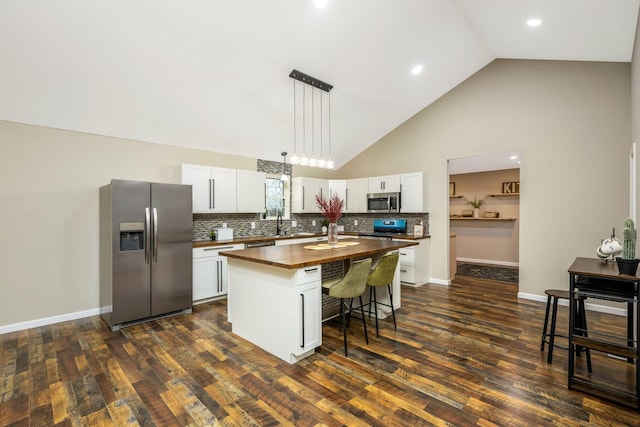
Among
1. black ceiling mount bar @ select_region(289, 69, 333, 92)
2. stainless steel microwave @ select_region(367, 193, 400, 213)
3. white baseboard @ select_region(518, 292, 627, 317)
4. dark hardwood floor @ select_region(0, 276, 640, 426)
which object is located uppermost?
black ceiling mount bar @ select_region(289, 69, 333, 92)

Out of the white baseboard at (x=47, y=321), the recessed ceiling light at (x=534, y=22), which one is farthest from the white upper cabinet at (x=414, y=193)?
the white baseboard at (x=47, y=321)

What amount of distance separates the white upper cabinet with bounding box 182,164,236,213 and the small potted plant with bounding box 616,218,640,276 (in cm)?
464

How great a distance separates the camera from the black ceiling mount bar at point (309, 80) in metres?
4.02

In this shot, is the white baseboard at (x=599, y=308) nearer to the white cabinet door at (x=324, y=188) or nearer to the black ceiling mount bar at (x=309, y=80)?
the white cabinet door at (x=324, y=188)

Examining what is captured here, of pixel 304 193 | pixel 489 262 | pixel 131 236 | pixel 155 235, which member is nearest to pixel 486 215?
pixel 489 262

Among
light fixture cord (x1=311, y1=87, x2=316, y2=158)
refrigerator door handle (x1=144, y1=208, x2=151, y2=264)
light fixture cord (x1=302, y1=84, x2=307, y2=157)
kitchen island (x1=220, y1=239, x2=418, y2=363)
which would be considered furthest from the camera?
light fixture cord (x1=311, y1=87, x2=316, y2=158)

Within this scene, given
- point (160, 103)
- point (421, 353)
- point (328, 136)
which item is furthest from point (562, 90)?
point (160, 103)

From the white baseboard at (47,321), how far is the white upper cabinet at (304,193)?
3.60m

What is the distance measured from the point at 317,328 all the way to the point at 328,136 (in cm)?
389

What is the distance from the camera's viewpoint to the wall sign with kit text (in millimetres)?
7309

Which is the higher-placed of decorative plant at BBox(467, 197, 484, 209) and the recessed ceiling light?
the recessed ceiling light

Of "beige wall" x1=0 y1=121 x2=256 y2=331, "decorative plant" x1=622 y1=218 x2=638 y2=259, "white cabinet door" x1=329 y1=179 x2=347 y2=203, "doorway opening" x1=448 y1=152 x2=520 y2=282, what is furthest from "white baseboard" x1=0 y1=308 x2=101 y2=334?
"doorway opening" x1=448 y1=152 x2=520 y2=282

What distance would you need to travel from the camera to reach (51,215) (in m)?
3.65

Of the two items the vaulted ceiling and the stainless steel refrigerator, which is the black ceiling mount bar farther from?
the stainless steel refrigerator
